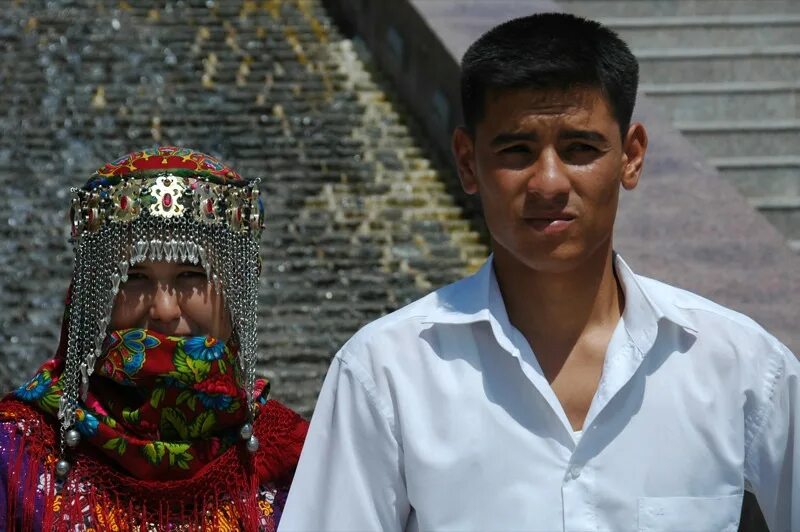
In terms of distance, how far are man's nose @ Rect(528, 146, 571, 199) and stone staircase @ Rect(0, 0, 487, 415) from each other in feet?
11.6

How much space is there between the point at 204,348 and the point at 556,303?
95cm

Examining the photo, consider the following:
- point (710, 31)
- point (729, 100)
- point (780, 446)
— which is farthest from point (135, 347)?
point (710, 31)

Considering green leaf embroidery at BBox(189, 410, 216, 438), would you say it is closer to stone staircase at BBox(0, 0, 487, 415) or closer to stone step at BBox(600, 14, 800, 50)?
stone staircase at BBox(0, 0, 487, 415)

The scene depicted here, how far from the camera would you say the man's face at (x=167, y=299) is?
3342mm

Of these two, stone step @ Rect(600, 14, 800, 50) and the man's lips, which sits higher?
the man's lips

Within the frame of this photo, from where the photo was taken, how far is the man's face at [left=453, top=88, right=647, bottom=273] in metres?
2.59

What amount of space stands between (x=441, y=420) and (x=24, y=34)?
24.2 feet

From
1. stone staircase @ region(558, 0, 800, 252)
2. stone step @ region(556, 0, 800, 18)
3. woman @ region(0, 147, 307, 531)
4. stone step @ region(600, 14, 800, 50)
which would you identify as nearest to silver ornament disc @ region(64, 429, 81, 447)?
woman @ region(0, 147, 307, 531)

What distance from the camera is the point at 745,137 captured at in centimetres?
827

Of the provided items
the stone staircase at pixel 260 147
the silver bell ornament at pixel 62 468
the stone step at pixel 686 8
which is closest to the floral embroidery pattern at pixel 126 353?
the silver bell ornament at pixel 62 468

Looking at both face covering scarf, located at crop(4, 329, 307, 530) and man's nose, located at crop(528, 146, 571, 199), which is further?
face covering scarf, located at crop(4, 329, 307, 530)

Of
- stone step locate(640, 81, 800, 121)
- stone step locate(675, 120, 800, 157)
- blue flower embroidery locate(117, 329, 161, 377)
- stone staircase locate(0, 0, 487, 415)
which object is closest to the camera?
blue flower embroidery locate(117, 329, 161, 377)

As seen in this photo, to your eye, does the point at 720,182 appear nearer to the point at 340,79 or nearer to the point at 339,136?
the point at 339,136

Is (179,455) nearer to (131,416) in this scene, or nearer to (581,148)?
(131,416)
